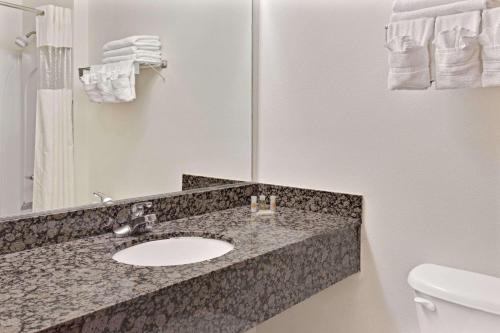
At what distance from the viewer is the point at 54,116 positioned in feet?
4.85

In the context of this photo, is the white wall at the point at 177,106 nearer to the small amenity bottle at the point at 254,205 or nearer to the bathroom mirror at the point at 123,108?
the bathroom mirror at the point at 123,108

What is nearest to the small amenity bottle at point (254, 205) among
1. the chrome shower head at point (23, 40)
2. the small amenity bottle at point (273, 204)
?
the small amenity bottle at point (273, 204)

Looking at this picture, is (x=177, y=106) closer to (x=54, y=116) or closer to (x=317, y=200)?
(x=54, y=116)

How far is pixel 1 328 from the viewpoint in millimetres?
848

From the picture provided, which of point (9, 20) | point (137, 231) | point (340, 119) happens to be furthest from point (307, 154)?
point (9, 20)

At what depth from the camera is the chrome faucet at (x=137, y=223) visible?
1532 mm

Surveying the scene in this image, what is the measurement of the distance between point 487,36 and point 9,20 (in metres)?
1.37

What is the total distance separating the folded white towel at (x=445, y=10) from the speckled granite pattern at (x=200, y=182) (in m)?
0.99

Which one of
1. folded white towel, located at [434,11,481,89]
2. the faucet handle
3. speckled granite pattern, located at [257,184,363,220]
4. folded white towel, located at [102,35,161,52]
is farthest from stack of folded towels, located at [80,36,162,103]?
folded white towel, located at [434,11,481,89]

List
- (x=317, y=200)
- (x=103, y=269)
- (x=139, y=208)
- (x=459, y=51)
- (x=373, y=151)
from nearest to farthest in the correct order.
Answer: (x=103, y=269)
(x=459, y=51)
(x=139, y=208)
(x=373, y=151)
(x=317, y=200)

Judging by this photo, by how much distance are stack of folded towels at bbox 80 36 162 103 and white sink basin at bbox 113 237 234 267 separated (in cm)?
54

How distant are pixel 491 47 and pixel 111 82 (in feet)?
4.04

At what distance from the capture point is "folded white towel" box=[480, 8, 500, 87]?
4.20 ft

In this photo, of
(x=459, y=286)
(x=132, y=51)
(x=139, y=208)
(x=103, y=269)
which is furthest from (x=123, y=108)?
(x=459, y=286)
